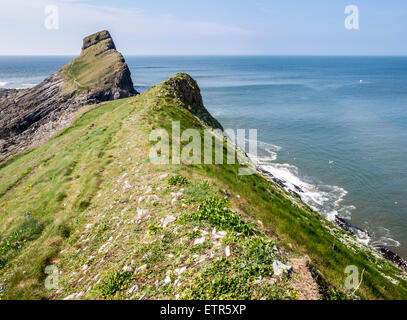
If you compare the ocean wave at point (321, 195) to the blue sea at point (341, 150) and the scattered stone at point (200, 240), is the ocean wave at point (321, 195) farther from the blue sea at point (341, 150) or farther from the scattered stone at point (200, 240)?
the scattered stone at point (200, 240)

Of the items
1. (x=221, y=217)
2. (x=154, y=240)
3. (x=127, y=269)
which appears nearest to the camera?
(x=127, y=269)

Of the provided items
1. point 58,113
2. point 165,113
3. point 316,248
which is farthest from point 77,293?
point 58,113

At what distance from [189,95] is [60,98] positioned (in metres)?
56.0

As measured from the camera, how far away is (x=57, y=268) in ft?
35.6

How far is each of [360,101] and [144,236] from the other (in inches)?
Answer: 4823

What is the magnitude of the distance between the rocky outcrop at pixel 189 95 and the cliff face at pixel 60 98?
30749 mm

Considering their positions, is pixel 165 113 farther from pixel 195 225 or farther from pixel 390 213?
pixel 390 213

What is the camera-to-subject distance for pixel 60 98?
78.6m

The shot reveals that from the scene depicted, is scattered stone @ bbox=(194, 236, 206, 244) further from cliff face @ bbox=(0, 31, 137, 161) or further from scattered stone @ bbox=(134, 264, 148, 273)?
cliff face @ bbox=(0, 31, 137, 161)

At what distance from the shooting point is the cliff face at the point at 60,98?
60.0 metres

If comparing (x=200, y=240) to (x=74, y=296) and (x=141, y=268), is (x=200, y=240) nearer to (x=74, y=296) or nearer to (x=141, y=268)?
(x=141, y=268)

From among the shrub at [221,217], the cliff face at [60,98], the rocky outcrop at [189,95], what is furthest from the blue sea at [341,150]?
the cliff face at [60,98]

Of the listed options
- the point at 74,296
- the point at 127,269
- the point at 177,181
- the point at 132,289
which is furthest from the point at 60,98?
the point at 132,289

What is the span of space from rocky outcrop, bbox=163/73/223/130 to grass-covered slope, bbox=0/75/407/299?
23366 millimetres
